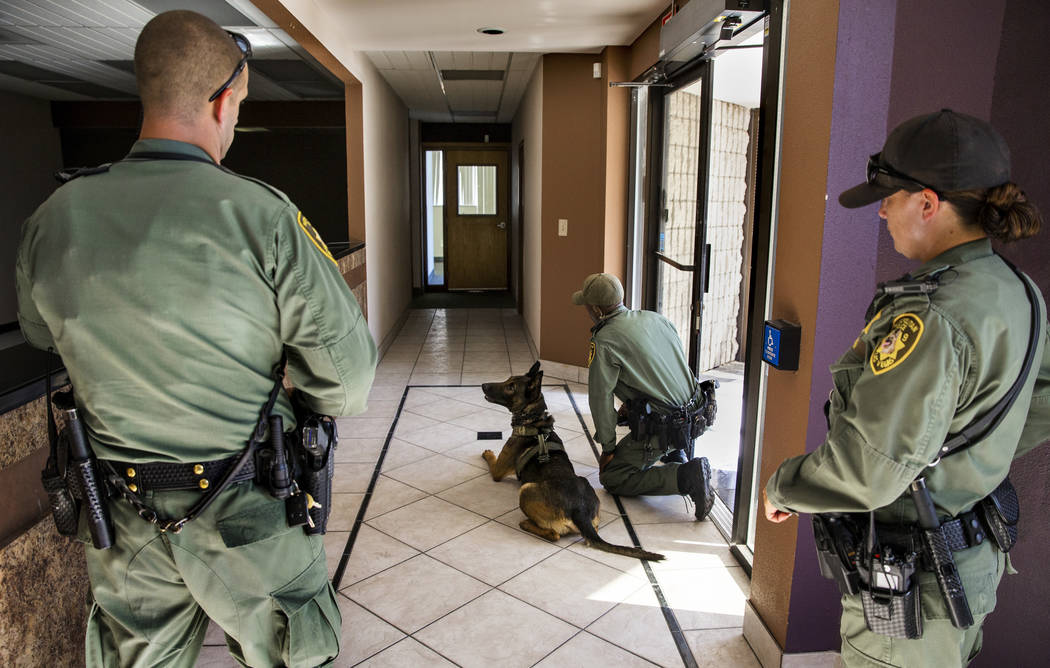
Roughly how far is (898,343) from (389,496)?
2790 millimetres

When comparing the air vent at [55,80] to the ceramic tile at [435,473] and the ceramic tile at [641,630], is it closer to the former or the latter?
the ceramic tile at [435,473]

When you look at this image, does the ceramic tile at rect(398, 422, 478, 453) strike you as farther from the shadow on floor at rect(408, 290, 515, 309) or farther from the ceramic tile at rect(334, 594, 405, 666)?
the shadow on floor at rect(408, 290, 515, 309)

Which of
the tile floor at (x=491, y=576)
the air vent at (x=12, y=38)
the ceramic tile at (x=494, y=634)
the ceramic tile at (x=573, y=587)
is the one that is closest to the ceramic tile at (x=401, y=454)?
the tile floor at (x=491, y=576)

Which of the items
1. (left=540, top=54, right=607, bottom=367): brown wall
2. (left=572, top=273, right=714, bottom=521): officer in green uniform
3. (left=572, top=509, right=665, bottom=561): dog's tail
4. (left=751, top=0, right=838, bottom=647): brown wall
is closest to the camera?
(left=751, top=0, right=838, bottom=647): brown wall

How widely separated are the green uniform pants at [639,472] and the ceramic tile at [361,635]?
4.72 ft

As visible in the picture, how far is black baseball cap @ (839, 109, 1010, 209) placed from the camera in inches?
50.7

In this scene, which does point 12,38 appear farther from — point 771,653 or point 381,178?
point 771,653

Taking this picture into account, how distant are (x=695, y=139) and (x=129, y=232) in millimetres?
4267

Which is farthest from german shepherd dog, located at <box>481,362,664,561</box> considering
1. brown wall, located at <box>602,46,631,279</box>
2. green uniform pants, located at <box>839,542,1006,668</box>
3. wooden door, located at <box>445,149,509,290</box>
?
wooden door, located at <box>445,149,509,290</box>

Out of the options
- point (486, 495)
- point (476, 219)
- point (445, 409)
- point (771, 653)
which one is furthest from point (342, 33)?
point (476, 219)

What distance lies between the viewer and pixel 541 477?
3176 millimetres

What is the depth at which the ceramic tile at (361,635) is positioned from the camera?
232 centimetres

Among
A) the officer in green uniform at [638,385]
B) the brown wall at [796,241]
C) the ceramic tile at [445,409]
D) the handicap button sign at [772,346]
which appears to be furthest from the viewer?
the ceramic tile at [445,409]

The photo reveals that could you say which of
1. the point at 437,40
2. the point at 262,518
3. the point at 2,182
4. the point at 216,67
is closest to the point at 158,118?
the point at 216,67
